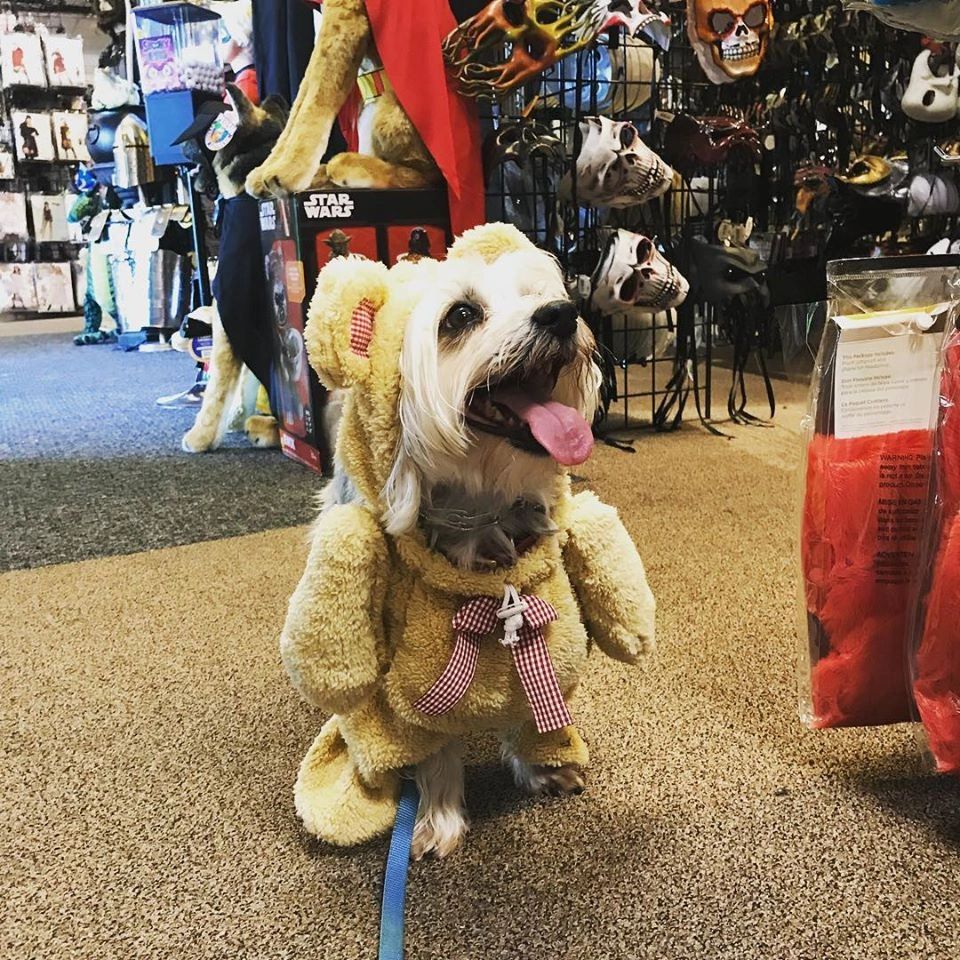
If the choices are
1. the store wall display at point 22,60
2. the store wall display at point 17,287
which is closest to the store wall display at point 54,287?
the store wall display at point 17,287

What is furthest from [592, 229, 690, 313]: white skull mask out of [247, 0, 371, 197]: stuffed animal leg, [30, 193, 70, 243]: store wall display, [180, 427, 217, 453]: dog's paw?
[30, 193, 70, 243]: store wall display

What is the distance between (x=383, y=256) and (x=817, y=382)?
1.19m

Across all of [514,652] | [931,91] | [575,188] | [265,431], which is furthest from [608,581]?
[931,91]

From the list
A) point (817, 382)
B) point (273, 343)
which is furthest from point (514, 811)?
point (273, 343)

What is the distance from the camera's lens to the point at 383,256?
185 cm

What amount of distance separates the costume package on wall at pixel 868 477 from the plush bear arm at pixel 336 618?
0.44 meters

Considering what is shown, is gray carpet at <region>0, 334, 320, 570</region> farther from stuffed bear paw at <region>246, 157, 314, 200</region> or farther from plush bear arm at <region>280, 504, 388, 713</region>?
plush bear arm at <region>280, 504, 388, 713</region>

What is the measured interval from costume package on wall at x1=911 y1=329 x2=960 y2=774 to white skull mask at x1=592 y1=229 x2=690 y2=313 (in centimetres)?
122

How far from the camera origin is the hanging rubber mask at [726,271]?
212 centimetres

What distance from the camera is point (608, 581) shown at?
78 cm

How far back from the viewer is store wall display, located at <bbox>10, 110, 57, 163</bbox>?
6164 millimetres

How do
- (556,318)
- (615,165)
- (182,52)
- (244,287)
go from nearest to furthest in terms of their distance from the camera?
(556,318)
(615,165)
(244,287)
(182,52)

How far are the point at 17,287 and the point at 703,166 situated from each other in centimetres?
582

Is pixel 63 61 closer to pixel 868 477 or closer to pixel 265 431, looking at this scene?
pixel 265 431
